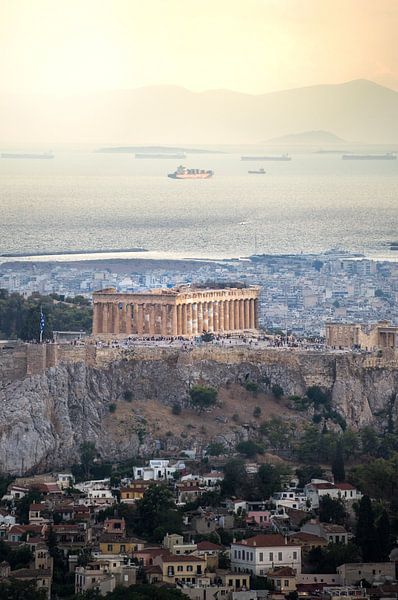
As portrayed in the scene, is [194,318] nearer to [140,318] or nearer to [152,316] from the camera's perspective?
[152,316]

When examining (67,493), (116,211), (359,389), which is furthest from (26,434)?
(116,211)

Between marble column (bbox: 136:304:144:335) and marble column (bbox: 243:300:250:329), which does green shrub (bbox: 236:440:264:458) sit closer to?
marble column (bbox: 136:304:144:335)

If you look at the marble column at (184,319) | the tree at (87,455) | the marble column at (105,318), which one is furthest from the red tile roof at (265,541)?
the marble column at (105,318)

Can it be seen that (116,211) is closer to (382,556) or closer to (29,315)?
(29,315)

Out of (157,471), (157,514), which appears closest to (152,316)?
(157,471)

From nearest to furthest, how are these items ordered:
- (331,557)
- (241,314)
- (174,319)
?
1. (331,557)
2. (174,319)
3. (241,314)

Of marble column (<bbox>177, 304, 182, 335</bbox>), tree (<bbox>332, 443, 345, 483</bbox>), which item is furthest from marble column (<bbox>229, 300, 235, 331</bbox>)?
tree (<bbox>332, 443, 345, 483</bbox>)

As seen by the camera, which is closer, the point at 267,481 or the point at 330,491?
the point at 330,491
